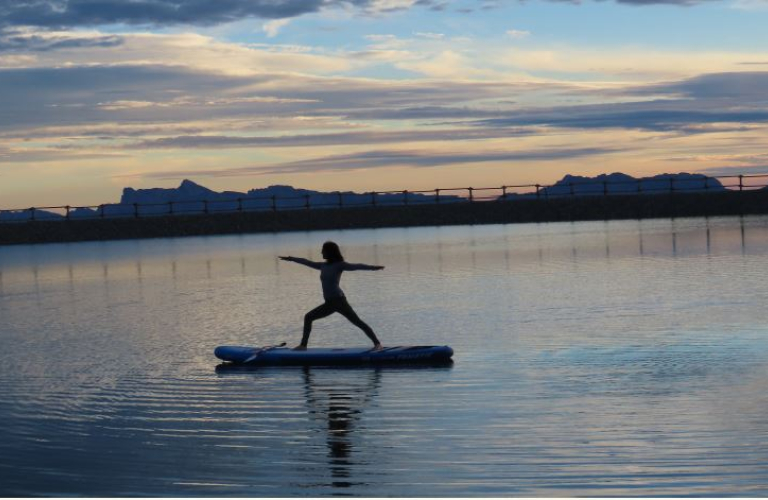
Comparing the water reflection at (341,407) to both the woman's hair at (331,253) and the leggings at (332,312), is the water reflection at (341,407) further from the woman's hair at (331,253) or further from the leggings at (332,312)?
the woman's hair at (331,253)

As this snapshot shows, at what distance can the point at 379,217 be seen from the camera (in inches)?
2963

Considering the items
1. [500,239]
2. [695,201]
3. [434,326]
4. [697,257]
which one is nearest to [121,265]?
[500,239]

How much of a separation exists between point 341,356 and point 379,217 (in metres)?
58.9

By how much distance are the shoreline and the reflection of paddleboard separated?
2261 inches

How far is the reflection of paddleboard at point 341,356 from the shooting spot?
1612cm

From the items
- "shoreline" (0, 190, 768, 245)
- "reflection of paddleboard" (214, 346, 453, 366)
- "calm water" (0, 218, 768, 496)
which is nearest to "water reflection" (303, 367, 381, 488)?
"calm water" (0, 218, 768, 496)

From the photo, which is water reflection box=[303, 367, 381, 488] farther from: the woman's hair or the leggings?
the woman's hair

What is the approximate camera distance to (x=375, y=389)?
14.3m

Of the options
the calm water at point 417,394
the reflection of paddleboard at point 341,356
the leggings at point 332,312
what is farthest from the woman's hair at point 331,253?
the calm water at point 417,394

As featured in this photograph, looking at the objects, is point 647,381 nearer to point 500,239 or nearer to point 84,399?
point 84,399

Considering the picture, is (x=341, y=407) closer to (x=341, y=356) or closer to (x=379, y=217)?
(x=341, y=356)

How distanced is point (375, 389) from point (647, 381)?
314 cm

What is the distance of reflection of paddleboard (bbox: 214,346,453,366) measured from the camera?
16125 millimetres

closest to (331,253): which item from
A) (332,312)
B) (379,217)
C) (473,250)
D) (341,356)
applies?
(332,312)
